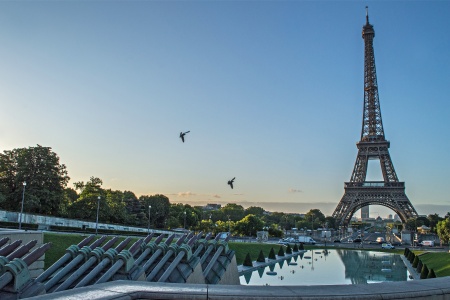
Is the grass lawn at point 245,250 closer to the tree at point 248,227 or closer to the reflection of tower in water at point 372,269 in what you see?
the reflection of tower in water at point 372,269

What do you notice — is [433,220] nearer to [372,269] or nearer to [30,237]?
[372,269]

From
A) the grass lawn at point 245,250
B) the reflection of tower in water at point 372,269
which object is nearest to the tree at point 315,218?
the grass lawn at point 245,250

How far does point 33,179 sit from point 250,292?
158ft

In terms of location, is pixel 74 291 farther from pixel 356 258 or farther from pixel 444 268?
pixel 356 258

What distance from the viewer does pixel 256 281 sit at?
1148 inches

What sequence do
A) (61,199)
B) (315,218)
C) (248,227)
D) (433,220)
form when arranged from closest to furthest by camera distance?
(61,199) < (248,227) < (433,220) < (315,218)

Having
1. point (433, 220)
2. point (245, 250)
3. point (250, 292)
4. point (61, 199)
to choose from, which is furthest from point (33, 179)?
point (433, 220)

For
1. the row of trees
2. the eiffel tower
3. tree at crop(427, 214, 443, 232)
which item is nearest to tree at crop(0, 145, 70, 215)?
the row of trees

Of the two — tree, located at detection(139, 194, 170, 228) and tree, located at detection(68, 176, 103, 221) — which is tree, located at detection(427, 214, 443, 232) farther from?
tree, located at detection(68, 176, 103, 221)

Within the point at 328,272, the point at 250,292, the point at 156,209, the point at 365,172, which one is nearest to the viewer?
the point at 250,292

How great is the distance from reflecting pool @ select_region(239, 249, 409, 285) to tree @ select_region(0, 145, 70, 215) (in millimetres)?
29009

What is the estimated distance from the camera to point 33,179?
47.0 m

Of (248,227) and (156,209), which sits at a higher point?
(156,209)

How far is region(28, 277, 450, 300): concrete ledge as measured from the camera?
538cm
